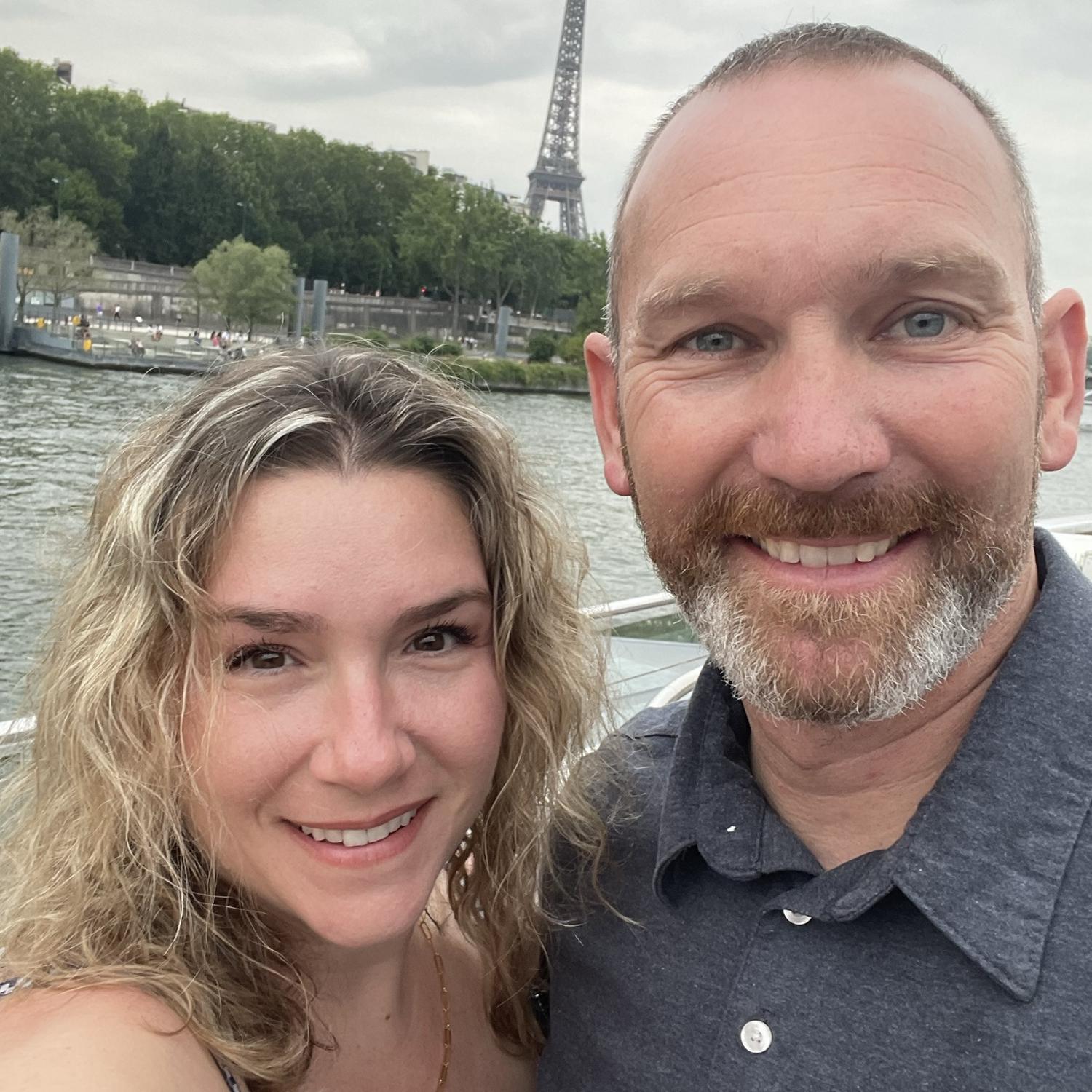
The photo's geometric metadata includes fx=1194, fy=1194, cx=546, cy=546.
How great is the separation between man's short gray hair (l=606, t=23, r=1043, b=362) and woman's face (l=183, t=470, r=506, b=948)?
69 cm

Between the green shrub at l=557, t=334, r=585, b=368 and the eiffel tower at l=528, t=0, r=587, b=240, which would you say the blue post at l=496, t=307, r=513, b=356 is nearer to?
the green shrub at l=557, t=334, r=585, b=368

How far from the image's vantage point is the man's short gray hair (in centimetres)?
144

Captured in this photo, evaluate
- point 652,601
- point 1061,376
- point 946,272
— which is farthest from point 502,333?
point 946,272

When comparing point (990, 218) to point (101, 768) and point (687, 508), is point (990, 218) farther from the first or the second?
point (101, 768)

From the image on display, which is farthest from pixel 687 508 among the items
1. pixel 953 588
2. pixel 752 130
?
pixel 752 130

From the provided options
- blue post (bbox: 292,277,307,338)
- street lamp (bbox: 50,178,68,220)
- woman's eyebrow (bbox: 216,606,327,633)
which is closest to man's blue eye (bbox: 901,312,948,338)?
woman's eyebrow (bbox: 216,606,327,633)

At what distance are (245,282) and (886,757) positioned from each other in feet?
143

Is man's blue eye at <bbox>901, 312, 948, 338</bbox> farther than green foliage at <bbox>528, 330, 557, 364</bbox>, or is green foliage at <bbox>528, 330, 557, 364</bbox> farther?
green foliage at <bbox>528, 330, 557, 364</bbox>

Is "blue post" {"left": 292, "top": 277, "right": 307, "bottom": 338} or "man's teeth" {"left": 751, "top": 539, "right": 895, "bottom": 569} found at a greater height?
"man's teeth" {"left": 751, "top": 539, "right": 895, "bottom": 569}

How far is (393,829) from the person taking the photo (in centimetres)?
158

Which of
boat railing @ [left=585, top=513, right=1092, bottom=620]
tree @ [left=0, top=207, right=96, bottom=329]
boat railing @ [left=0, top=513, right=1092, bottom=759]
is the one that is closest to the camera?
boat railing @ [left=0, top=513, right=1092, bottom=759]

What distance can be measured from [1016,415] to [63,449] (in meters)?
21.6

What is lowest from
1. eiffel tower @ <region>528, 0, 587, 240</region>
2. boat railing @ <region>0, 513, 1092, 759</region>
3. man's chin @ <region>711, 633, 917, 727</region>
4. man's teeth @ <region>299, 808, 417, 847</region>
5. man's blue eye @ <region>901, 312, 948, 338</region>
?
boat railing @ <region>0, 513, 1092, 759</region>

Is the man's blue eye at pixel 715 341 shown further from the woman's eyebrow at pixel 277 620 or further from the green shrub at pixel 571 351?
the green shrub at pixel 571 351
